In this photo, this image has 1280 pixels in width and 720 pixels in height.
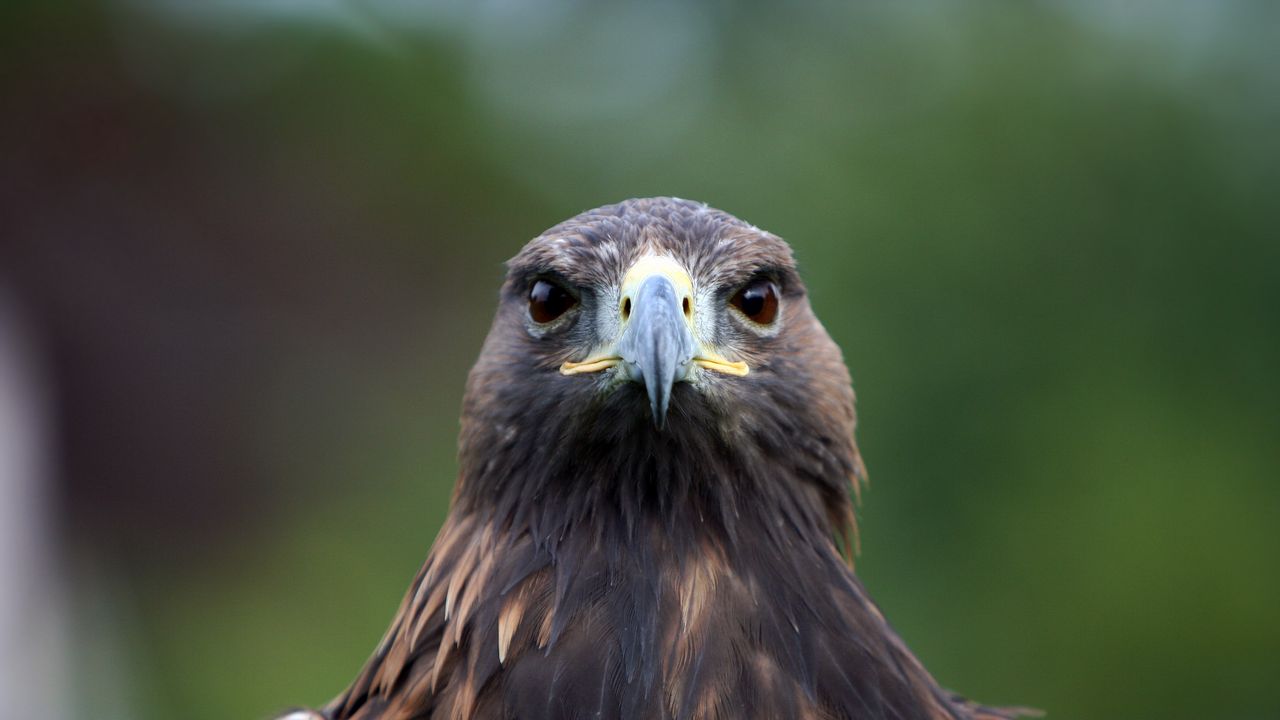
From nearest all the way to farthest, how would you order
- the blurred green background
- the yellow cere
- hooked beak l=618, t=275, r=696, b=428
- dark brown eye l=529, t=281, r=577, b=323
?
hooked beak l=618, t=275, r=696, b=428, the yellow cere, dark brown eye l=529, t=281, r=577, b=323, the blurred green background

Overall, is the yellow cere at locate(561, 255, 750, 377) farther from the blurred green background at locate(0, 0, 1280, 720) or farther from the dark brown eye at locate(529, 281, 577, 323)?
the blurred green background at locate(0, 0, 1280, 720)

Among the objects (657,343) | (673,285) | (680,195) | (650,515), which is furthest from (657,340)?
(680,195)

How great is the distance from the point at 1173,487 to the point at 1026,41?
3171mm

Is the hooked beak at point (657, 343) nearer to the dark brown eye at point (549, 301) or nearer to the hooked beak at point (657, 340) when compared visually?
the hooked beak at point (657, 340)

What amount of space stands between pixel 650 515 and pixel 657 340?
438 mm

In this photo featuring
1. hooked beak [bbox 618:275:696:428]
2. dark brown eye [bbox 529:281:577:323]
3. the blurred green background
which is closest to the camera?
→ hooked beak [bbox 618:275:696:428]

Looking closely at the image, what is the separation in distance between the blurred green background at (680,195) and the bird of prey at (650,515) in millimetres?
4255

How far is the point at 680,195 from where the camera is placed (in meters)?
8.16

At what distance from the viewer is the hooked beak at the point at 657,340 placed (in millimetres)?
2203

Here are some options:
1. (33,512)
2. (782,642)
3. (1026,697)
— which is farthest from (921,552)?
(33,512)

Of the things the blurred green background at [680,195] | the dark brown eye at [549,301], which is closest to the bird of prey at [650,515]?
the dark brown eye at [549,301]

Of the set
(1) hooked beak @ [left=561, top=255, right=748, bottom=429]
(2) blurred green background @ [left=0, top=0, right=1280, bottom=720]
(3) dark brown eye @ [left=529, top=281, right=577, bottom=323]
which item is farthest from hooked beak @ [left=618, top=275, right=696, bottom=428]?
(2) blurred green background @ [left=0, top=0, right=1280, bottom=720]

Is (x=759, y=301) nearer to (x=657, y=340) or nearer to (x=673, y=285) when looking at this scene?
(x=673, y=285)

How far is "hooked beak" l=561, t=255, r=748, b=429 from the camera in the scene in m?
2.20
